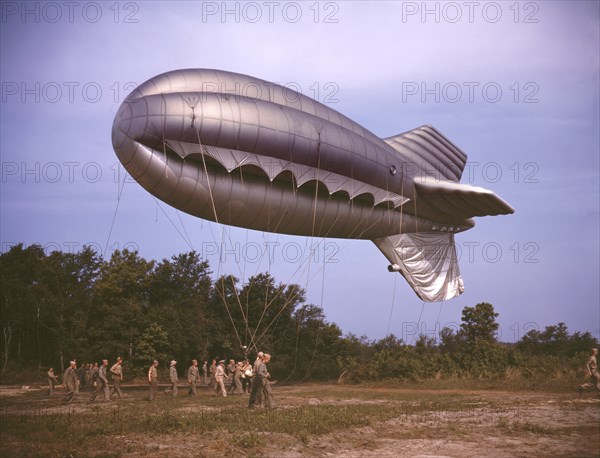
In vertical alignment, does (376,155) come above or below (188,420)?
above

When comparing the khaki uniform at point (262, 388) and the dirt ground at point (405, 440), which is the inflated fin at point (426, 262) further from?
the dirt ground at point (405, 440)

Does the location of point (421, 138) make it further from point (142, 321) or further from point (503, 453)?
point (142, 321)

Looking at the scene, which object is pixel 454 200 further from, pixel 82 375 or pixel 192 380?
pixel 82 375

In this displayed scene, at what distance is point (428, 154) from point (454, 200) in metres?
2.86

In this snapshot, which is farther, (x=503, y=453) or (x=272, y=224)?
(x=272, y=224)

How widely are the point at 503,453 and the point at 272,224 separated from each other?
14.0 meters

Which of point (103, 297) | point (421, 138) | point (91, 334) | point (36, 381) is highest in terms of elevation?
point (421, 138)

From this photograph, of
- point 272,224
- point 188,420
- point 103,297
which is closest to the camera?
point 188,420

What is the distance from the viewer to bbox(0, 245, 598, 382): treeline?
138 ft

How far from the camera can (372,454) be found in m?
9.63

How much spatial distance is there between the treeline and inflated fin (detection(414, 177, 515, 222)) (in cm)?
1316

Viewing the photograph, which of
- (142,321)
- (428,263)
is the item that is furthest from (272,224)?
(142,321)

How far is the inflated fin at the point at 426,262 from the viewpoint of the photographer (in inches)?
1060

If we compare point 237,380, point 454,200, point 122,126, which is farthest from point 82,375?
point 454,200
